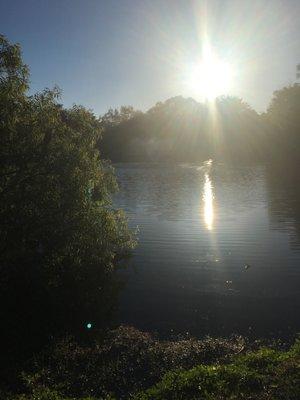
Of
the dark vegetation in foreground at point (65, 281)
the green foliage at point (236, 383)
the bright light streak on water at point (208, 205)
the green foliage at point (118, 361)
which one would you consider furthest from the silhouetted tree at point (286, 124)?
the green foliage at point (236, 383)

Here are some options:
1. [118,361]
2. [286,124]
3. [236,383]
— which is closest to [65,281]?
[118,361]

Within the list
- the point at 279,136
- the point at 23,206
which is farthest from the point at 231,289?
the point at 279,136

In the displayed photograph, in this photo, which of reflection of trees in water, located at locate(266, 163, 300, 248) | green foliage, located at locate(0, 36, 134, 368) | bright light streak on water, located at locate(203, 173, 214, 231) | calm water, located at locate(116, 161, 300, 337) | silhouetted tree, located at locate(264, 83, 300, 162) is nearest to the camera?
green foliage, located at locate(0, 36, 134, 368)

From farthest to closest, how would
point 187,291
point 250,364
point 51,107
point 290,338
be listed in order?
point 187,291, point 51,107, point 290,338, point 250,364

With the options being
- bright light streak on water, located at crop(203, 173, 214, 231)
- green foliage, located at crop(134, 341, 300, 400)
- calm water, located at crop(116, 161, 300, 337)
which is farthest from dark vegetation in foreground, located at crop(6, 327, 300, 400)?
bright light streak on water, located at crop(203, 173, 214, 231)

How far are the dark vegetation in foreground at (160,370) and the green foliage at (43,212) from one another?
3544 millimetres

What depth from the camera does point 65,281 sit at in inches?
1108

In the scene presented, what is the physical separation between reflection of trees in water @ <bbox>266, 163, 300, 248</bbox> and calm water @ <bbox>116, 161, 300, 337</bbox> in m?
0.14

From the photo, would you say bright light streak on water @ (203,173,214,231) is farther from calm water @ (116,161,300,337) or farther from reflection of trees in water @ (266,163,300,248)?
reflection of trees in water @ (266,163,300,248)

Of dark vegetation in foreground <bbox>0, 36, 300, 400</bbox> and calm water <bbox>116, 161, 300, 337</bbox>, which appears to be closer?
dark vegetation in foreground <bbox>0, 36, 300, 400</bbox>

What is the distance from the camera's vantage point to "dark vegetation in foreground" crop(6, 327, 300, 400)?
1460cm

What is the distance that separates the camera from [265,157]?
17750cm

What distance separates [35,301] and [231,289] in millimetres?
13411

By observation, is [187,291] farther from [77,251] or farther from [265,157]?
[265,157]
